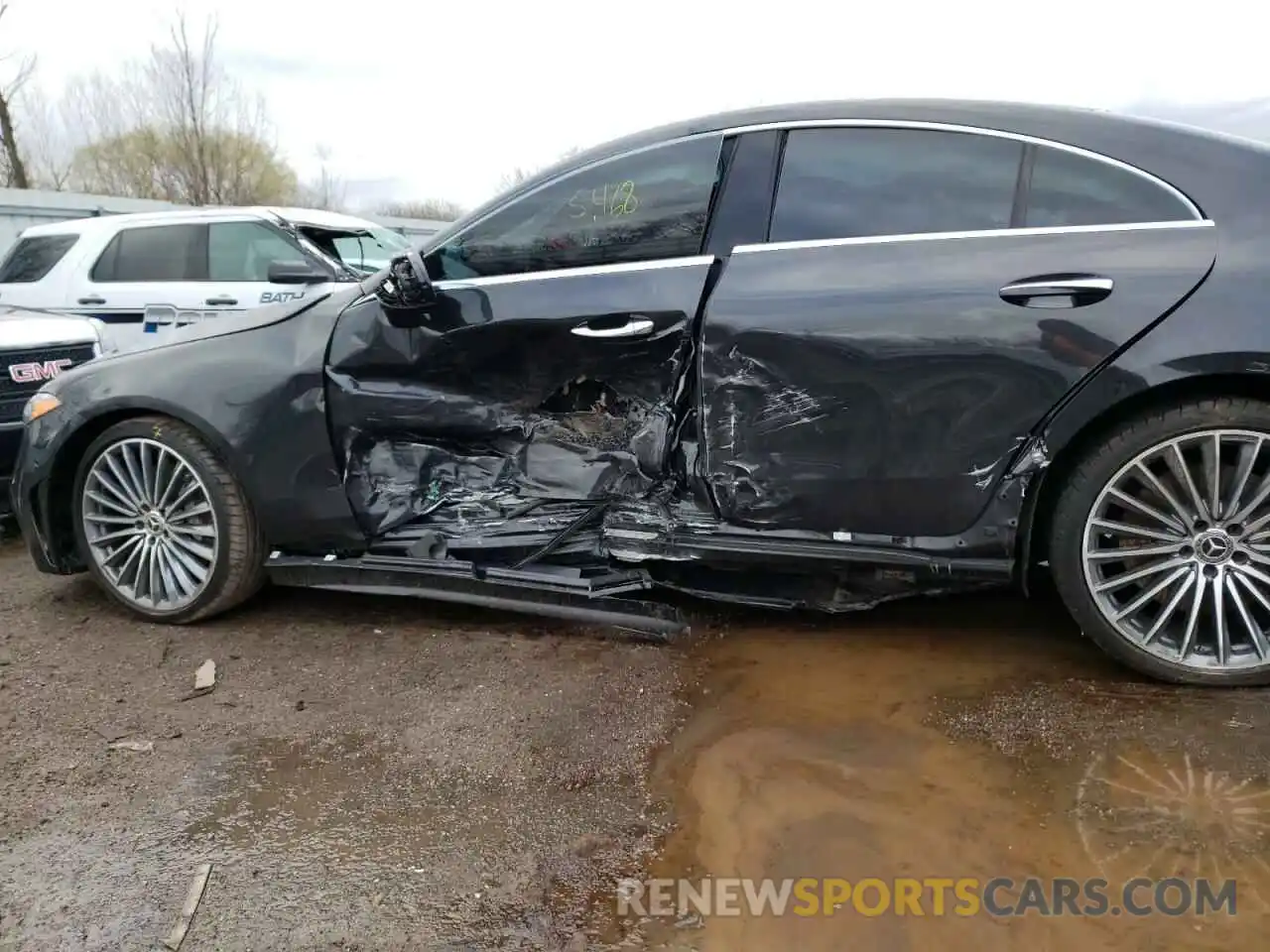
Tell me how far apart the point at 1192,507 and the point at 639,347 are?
1.74m

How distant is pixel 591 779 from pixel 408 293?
67.2 inches

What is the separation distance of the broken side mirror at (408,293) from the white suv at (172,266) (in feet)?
11.7

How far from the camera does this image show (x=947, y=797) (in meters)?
2.33

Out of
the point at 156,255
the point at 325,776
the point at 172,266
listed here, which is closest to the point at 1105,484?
the point at 325,776

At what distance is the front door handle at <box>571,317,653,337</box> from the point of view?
2906 millimetres

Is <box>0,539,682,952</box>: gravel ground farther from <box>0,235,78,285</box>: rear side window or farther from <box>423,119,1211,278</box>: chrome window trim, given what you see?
<box>0,235,78,285</box>: rear side window

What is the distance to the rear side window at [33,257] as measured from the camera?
22.6ft

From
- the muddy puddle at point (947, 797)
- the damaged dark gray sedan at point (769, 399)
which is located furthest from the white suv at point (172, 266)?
the muddy puddle at point (947, 797)

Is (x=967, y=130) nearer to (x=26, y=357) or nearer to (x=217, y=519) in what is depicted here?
(x=217, y=519)

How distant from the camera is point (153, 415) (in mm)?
3406

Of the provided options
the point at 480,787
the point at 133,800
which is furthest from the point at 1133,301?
the point at 133,800

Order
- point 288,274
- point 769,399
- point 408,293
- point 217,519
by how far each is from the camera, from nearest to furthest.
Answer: point 769,399 → point 408,293 → point 217,519 → point 288,274

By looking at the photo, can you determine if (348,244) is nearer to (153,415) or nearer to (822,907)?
(153,415)

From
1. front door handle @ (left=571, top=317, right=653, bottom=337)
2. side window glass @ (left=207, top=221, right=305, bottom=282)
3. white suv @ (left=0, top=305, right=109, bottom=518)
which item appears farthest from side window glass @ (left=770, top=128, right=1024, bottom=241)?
side window glass @ (left=207, top=221, right=305, bottom=282)
